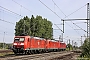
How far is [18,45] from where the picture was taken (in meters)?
32.8

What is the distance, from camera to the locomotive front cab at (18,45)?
32.6 metres

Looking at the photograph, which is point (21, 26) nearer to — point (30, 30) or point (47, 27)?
point (30, 30)

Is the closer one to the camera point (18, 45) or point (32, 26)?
point (18, 45)

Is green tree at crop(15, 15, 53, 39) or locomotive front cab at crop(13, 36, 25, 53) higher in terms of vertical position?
green tree at crop(15, 15, 53, 39)

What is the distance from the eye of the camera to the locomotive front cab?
3256cm

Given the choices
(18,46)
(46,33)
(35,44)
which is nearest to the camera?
(18,46)

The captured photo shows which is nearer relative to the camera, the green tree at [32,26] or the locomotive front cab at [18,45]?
the locomotive front cab at [18,45]

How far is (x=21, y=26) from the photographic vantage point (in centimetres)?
8056

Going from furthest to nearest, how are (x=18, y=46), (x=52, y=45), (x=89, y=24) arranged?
(x=52, y=45)
(x=18, y=46)
(x=89, y=24)

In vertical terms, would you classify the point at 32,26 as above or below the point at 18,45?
above

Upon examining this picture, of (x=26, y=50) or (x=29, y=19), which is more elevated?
(x=29, y=19)

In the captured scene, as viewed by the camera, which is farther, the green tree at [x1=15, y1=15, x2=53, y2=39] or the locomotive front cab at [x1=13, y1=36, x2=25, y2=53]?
the green tree at [x1=15, y1=15, x2=53, y2=39]

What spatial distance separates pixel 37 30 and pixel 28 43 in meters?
48.3

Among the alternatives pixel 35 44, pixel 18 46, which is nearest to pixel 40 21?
pixel 35 44
